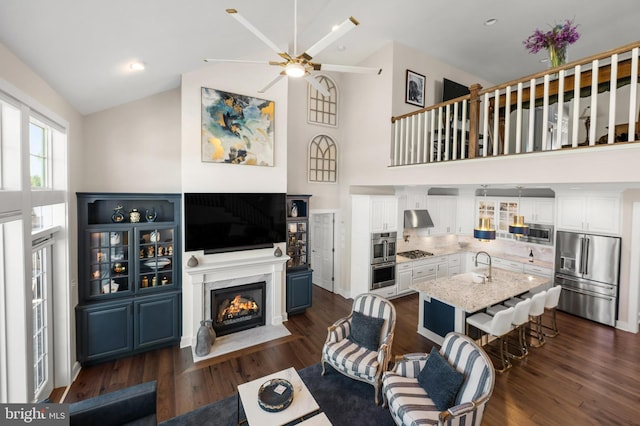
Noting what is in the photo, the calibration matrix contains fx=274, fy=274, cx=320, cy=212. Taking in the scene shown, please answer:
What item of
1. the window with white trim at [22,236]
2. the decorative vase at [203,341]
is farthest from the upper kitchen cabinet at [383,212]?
the window with white trim at [22,236]

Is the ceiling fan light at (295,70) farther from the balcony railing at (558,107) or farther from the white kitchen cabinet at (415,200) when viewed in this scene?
the white kitchen cabinet at (415,200)

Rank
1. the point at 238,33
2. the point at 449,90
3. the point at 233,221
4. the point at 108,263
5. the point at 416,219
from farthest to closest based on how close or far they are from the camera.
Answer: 1. the point at 416,219
2. the point at 449,90
3. the point at 233,221
4. the point at 108,263
5. the point at 238,33

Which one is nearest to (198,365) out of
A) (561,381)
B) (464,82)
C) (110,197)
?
(110,197)

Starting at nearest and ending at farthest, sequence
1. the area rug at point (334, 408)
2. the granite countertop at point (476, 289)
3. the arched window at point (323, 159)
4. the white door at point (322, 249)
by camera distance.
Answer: the area rug at point (334, 408), the granite countertop at point (476, 289), the arched window at point (323, 159), the white door at point (322, 249)

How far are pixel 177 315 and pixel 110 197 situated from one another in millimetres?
2073

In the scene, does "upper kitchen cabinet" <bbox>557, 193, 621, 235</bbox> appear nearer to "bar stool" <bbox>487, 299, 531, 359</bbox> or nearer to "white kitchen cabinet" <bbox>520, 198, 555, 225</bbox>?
"white kitchen cabinet" <bbox>520, 198, 555, 225</bbox>

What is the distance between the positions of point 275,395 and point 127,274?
307 cm

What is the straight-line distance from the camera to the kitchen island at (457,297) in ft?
13.8

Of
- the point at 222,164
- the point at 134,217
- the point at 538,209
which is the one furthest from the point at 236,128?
the point at 538,209

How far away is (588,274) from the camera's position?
5.45m

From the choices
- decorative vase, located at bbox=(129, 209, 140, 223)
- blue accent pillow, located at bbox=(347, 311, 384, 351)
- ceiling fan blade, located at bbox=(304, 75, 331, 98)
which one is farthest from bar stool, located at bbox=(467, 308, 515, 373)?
decorative vase, located at bbox=(129, 209, 140, 223)

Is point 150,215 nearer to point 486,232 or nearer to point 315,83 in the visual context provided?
point 315,83

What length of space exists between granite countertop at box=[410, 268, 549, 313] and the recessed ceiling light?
5.11 metres

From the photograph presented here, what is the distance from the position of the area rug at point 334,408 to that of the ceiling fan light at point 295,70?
367cm
